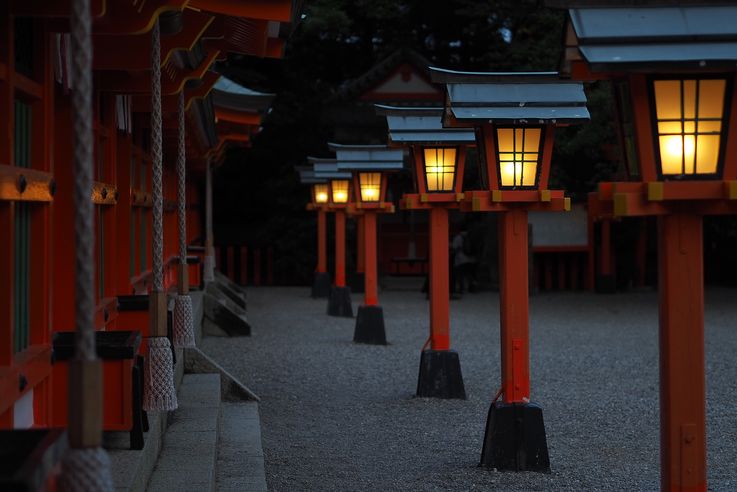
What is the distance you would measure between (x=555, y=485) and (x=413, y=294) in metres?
17.7

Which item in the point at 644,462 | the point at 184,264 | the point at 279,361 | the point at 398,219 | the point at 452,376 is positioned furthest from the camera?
the point at 398,219

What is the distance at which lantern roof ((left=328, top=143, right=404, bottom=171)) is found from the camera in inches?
647

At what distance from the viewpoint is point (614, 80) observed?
15.0 ft

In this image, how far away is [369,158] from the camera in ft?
54.7

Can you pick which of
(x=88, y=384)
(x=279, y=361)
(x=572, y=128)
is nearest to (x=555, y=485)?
(x=88, y=384)

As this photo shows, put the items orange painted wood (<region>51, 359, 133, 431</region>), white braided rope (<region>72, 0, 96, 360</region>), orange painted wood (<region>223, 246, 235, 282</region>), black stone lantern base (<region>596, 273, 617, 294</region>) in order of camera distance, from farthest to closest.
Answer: orange painted wood (<region>223, 246, 235, 282</region>), black stone lantern base (<region>596, 273, 617, 294</region>), orange painted wood (<region>51, 359, 133, 431</region>), white braided rope (<region>72, 0, 96, 360</region>)

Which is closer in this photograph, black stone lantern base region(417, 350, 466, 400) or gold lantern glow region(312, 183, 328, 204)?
black stone lantern base region(417, 350, 466, 400)

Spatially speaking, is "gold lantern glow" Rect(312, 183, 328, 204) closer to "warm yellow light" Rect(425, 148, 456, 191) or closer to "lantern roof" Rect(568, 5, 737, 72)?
"warm yellow light" Rect(425, 148, 456, 191)

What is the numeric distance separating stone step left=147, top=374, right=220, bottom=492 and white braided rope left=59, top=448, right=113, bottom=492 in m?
2.55

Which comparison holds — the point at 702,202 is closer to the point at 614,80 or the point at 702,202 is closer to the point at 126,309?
the point at 614,80

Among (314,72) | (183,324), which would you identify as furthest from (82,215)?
(314,72)

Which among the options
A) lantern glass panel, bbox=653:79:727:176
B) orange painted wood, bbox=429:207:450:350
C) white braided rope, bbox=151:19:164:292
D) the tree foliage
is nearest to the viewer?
lantern glass panel, bbox=653:79:727:176

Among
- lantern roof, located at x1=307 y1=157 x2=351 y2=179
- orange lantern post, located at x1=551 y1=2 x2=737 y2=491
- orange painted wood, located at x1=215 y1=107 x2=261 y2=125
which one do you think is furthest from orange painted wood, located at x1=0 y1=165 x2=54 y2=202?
lantern roof, located at x1=307 y1=157 x2=351 y2=179

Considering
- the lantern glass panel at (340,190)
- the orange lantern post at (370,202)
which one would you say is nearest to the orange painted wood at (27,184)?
the orange lantern post at (370,202)
